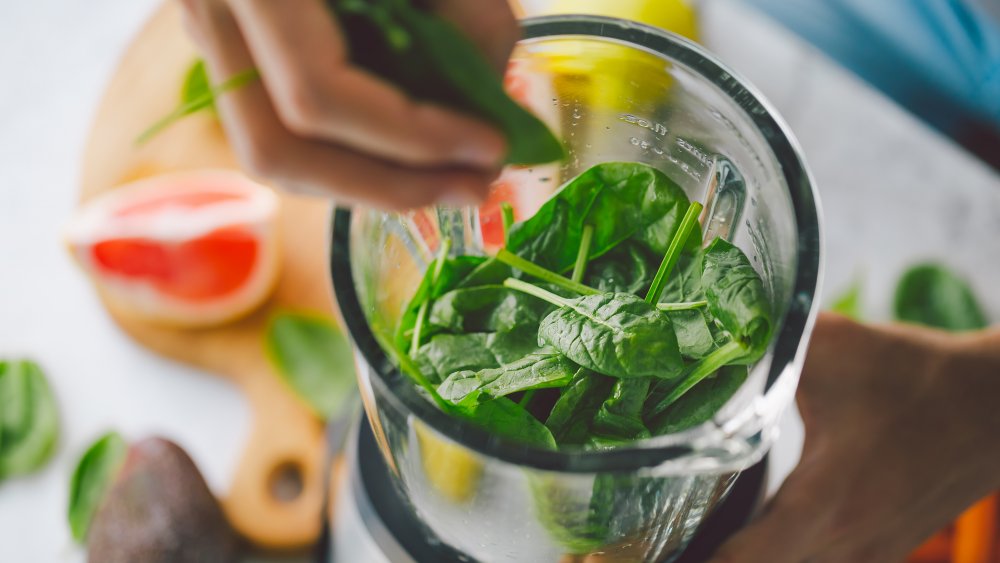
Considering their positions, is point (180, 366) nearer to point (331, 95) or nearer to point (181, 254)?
point (181, 254)

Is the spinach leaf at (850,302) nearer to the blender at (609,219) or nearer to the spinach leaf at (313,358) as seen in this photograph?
the blender at (609,219)

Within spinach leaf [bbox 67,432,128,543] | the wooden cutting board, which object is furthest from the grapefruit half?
spinach leaf [bbox 67,432,128,543]

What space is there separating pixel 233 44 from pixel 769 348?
254mm

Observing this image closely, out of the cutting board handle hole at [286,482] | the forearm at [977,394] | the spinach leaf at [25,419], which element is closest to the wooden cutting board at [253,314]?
the cutting board handle hole at [286,482]

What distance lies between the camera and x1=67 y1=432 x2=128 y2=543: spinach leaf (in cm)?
79

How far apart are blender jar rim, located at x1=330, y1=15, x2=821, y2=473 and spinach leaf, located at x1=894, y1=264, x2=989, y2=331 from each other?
0.48 metres

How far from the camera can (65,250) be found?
3.03 ft

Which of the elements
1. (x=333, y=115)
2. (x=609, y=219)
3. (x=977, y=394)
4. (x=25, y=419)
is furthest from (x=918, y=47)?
(x=25, y=419)

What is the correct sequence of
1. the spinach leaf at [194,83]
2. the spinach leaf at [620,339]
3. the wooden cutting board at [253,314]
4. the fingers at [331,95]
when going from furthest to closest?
1. the spinach leaf at [194,83]
2. the wooden cutting board at [253,314]
3. the spinach leaf at [620,339]
4. the fingers at [331,95]

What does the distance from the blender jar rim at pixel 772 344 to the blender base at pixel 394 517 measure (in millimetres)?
194

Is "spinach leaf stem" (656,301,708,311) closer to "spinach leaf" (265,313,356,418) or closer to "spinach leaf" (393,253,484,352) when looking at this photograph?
"spinach leaf" (393,253,484,352)

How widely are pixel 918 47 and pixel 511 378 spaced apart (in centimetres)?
75

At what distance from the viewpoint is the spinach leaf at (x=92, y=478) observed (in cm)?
79

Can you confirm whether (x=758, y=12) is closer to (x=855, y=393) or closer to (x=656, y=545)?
(x=855, y=393)
